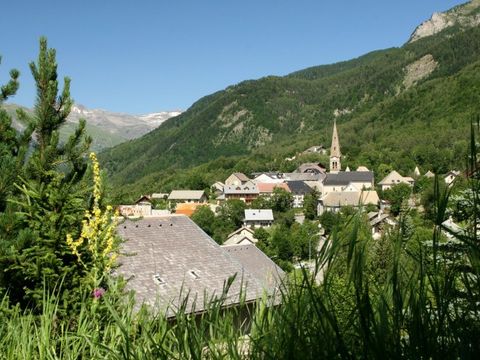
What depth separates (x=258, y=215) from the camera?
221 ft

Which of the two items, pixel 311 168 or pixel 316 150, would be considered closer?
pixel 311 168

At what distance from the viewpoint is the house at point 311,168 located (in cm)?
11280

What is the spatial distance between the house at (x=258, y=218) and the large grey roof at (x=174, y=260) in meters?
53.3

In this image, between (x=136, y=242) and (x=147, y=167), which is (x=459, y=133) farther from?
(x=147, y=167)

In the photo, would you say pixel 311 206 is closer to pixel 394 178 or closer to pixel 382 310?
pixel 394 178

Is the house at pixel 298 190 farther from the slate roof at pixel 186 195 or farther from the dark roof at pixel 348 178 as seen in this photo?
the slate roof at pixel 186 195

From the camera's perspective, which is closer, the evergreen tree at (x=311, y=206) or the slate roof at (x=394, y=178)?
the evergreen tree at (x=311, y=206)

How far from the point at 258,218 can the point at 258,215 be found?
0.67m

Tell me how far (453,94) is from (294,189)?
6810 centimetres

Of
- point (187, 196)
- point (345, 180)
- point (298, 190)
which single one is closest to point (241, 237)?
point (298, 190)

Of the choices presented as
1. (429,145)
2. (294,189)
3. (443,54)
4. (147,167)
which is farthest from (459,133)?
(147,167)

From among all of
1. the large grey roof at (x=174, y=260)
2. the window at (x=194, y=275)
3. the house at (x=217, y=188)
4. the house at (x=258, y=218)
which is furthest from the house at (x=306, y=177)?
the window at (x=194, y=275)

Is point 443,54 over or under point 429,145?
over

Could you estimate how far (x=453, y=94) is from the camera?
135500 millimetres
